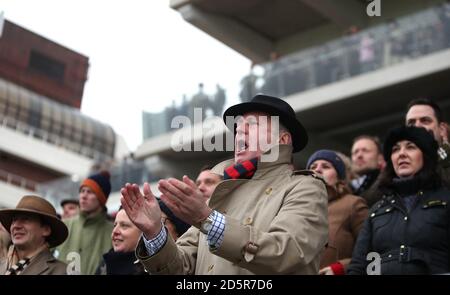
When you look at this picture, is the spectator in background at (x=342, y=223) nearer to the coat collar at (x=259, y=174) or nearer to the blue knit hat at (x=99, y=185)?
the coat collar at (x=259, y=174)

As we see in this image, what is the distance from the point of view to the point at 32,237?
739 cm

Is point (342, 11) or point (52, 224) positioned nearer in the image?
point (52, 224)

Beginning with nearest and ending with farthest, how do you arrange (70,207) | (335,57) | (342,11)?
(70,207)
(335,57)
(342,11)

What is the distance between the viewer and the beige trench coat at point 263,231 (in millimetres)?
4715

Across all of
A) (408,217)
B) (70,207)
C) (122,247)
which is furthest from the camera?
(70,207)

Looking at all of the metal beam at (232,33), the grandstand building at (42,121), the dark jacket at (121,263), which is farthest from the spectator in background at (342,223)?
the grandstand building at (42,121)

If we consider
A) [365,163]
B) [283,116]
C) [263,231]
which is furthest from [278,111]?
[365,163]

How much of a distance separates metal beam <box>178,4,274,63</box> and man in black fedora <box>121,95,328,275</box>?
48.8 ft

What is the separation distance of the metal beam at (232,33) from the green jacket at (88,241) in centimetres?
1157

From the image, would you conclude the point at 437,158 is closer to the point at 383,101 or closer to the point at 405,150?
the point at 405,150

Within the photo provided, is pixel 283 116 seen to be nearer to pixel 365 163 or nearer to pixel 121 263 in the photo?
pixel 121 263

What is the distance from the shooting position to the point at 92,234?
916cm

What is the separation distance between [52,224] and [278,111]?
9.41 ft

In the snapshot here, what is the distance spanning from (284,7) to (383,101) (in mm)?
3524
